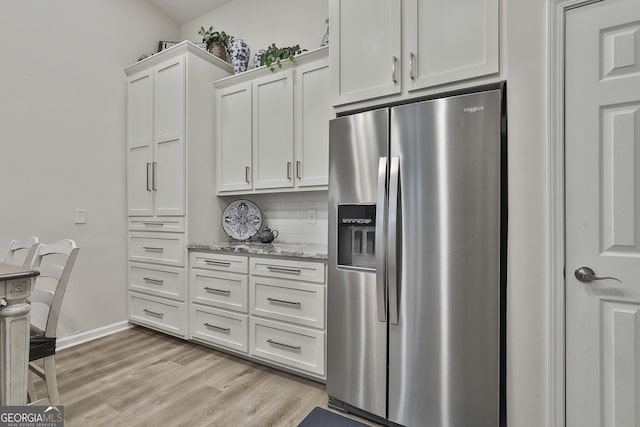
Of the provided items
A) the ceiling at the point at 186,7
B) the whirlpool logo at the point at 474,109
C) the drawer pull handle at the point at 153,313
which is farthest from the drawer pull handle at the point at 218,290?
the ceiling at the point at 186,7

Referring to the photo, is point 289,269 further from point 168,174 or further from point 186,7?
point 186,7

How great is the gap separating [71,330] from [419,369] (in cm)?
292

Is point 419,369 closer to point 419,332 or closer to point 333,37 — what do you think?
point 419,332

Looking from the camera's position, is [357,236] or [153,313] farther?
[153,313]

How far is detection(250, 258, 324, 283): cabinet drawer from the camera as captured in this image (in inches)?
84.0

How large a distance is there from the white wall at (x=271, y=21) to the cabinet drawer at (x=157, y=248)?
6.58ft

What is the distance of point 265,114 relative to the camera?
109 inches

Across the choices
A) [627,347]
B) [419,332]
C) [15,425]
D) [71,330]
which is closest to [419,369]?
[419,332]

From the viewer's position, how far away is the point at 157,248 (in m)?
2.99

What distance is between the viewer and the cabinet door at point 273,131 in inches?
104

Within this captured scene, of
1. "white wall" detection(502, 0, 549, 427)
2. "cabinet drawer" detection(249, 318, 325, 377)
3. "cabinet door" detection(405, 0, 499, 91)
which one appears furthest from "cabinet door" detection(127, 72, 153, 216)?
"white wall" detection(502, 0, 549, 427)

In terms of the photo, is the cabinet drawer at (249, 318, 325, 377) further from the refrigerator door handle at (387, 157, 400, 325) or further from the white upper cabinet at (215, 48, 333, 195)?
the white upper cabinet at (215, 48, 333, 195)

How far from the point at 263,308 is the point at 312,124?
4.76ft

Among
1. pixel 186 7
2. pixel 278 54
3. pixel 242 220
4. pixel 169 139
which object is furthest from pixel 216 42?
pixel 242 220
